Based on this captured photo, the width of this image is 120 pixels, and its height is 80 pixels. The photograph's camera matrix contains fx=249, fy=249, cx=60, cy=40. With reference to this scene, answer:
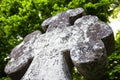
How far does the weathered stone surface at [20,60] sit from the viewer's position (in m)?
3.54

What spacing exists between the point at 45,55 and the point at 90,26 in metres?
0.74

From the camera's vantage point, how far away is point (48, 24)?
4.00m

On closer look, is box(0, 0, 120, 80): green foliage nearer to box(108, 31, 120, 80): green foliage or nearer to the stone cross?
box(108, 31, 120, 80): green foliage

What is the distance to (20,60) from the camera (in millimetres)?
3631

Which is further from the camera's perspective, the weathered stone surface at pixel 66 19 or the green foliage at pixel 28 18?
the green foliage at pixel 28 18

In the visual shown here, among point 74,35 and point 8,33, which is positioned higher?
point 74,35

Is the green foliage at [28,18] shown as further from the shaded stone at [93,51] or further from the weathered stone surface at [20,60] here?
the shaded stone at [93,51]

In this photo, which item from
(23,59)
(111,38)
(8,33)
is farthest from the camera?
(8,33)

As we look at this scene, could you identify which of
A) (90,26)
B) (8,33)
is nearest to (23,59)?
(90,26)

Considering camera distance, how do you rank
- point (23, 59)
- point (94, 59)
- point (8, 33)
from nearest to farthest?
1. point (94, 59)
2. point (23, 59)
3. point (8, 33)

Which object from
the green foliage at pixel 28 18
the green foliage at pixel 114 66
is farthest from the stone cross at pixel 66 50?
the green foliage at pixel 28 18

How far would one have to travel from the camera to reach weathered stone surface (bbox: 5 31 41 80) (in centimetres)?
354

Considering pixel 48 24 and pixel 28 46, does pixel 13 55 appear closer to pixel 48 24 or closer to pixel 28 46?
pixel 28 46

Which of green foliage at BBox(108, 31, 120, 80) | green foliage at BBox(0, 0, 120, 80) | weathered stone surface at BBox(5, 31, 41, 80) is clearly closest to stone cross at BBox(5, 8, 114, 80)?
weathered stone surface at BBox(5, 31, 41, 80)
